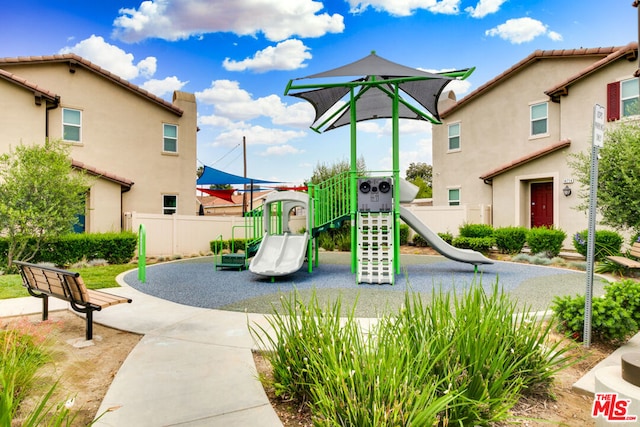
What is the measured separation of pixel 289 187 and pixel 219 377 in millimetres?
19550

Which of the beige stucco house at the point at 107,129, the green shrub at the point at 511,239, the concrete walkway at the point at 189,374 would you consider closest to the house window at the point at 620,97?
the green shrub at the point at 511,239

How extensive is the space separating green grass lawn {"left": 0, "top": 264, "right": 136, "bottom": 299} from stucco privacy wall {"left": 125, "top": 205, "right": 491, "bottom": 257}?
2570 millimetres

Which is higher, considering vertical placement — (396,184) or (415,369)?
(396,184)

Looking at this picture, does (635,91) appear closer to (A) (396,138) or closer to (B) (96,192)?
(A) (396,138)

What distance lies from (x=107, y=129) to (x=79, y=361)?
14.3 meters

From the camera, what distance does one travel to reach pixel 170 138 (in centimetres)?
1762

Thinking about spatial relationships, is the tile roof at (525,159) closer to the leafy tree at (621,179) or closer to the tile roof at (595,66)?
the tile roof at (595,66)

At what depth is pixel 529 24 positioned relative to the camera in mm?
15062

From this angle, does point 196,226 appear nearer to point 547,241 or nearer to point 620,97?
point 547,241

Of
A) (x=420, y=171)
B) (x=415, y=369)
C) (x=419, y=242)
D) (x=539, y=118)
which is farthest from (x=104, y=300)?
(x=420, y=171)

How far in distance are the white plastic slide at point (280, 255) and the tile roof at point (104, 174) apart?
7.45 meters

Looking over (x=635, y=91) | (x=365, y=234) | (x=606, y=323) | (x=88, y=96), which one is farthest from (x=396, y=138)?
(x=88, y=96)

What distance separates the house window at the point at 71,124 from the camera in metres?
15.0

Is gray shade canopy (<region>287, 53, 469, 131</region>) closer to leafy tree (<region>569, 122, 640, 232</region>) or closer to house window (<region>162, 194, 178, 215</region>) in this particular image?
leafy tree (<region>569, 122, 640, 232</region>)
